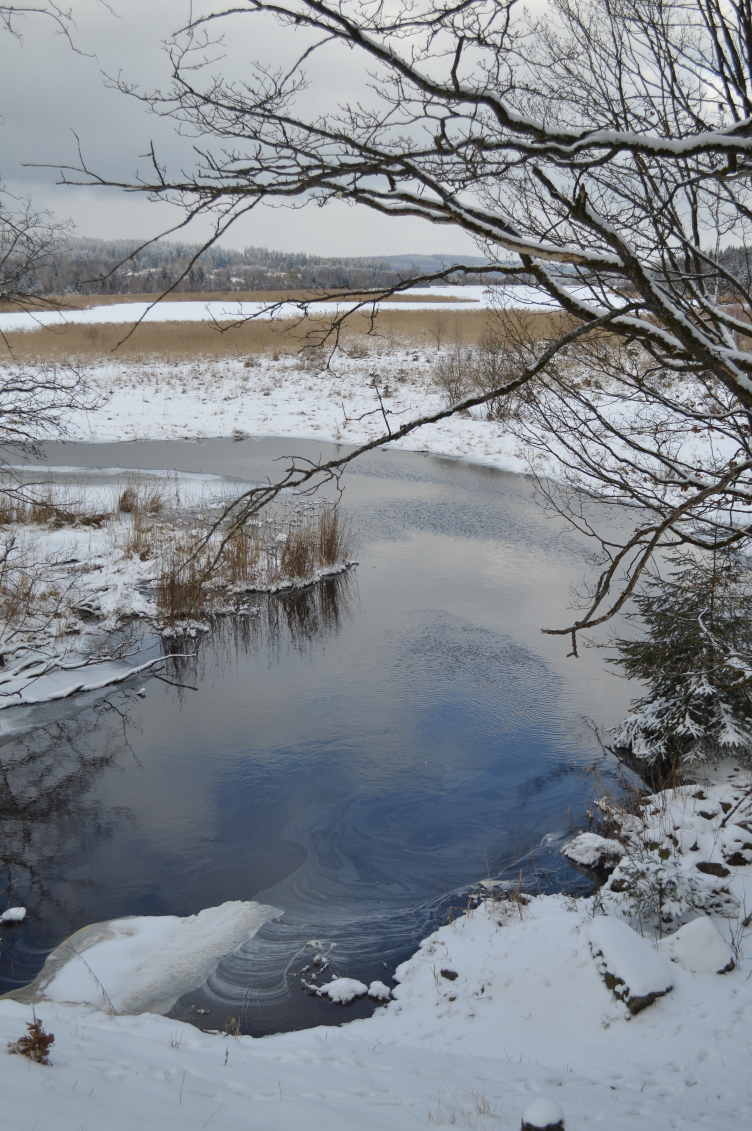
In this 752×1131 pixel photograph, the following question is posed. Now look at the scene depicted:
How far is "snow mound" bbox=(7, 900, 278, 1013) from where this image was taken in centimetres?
386

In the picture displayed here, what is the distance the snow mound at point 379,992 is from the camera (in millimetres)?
3830

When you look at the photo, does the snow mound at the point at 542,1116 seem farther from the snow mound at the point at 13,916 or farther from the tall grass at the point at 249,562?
the tall grass at the point at 249,562

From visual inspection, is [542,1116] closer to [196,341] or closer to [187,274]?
[187,274]

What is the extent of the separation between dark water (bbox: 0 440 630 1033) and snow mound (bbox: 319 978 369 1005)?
0.06 meters

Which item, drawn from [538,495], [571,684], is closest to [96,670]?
[571,684]

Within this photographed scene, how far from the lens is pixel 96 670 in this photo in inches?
299

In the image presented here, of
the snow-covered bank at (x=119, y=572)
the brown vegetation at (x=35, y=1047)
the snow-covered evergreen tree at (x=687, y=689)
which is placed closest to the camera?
the brown vegetation at (x=35, y=1047)

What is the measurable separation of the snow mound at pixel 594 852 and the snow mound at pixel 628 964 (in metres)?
1.17

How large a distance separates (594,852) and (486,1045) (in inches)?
70.7

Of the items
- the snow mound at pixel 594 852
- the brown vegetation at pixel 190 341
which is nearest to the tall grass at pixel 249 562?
the snow mound at pixel 594 852

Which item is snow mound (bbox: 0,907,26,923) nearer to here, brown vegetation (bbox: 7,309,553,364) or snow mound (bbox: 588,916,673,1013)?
snow mound (bbox: 588,916,673,1013)

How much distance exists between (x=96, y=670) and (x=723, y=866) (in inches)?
233

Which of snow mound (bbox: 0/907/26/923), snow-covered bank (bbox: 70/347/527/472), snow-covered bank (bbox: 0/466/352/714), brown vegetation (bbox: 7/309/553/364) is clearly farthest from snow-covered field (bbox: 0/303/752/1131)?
brown vegetation (bbox: 7/309/553/364)

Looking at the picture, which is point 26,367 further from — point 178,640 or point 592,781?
point 592,781
